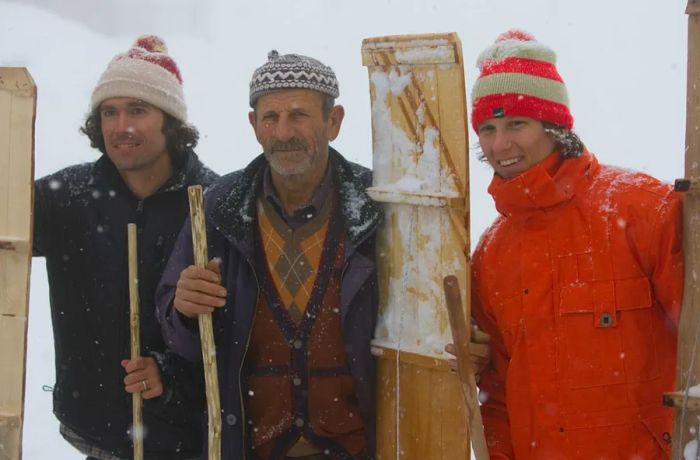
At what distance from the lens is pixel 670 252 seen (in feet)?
8.97

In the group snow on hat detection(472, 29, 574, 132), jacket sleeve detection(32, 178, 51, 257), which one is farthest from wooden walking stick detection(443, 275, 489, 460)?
jacket sleeve detection(32, 178, 51, 257)

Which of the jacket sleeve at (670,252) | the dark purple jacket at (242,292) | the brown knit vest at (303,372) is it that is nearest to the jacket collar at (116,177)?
the dark purple jacket at (242,292)

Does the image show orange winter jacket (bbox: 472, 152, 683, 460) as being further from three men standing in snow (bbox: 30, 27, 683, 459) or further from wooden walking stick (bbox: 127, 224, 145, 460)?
wooden walking stick (bbox: 127, 224, 145, 460)

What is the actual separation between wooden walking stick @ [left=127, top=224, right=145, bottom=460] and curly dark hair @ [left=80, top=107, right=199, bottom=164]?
45 centimetres

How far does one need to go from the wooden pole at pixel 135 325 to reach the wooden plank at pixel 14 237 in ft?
1.20

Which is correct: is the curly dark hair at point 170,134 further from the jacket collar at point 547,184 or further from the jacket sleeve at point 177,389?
the jacket collar at point 547,184

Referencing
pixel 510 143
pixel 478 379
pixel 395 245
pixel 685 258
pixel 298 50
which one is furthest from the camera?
pixel 298 50

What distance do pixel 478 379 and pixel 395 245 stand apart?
0.54 metres

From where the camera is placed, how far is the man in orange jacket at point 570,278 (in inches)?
110

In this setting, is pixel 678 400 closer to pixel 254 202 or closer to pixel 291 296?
pixel 291 296

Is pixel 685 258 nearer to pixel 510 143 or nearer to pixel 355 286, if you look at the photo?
pixel 510 143

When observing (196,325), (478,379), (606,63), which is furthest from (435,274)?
(606,63)

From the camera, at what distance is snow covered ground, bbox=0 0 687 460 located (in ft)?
40.4

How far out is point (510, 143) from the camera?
2924 millimetres
